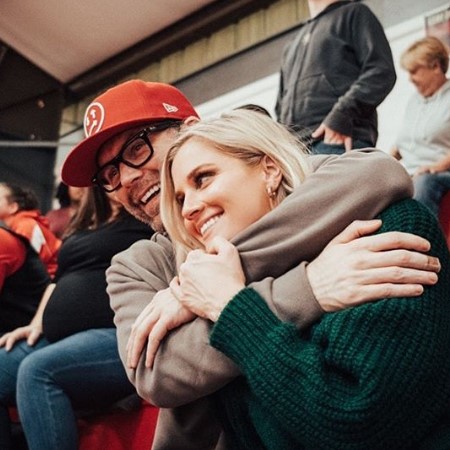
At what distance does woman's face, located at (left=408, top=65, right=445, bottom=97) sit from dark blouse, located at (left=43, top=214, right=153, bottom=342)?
1601 millimetres

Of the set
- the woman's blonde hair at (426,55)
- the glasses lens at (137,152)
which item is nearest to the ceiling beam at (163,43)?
the woman's blonde hair at (426,55)

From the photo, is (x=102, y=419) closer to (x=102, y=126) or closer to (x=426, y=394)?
(x=102, y=126)

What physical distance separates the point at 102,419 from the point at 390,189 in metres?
0.98

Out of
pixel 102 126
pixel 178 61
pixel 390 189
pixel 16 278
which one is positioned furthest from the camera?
pixel 178 61

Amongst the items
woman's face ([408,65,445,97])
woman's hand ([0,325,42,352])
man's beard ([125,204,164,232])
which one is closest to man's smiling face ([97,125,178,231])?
man's beard ([125,204,164,232])

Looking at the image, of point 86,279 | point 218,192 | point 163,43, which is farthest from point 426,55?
point 163,43

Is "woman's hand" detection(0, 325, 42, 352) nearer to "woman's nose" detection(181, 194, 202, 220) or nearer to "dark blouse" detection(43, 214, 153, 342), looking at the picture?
"dark blouse" detection(43, 214, 153, 342)

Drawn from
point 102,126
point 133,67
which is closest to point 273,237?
point 102,126

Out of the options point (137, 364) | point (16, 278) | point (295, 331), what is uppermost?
point (295, 331)

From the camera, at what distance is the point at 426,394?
0.70 metres

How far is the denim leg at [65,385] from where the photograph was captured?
1.36 m

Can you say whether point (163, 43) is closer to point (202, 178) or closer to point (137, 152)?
point (137, 152)

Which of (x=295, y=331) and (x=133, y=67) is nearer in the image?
(x=295, y=331)

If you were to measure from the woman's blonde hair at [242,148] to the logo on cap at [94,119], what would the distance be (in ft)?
1.03
